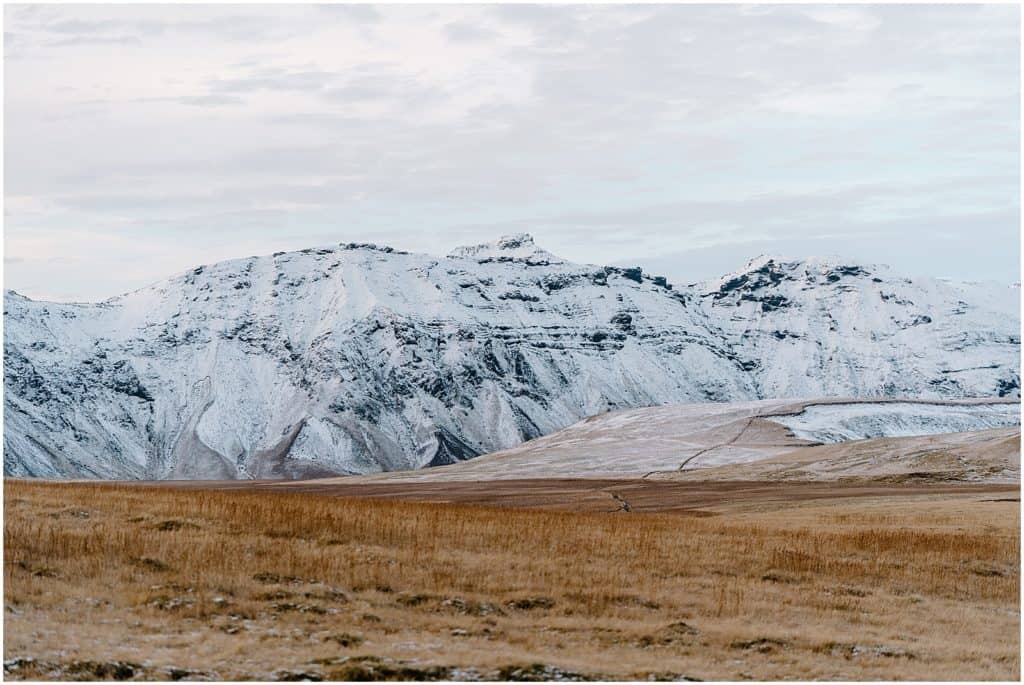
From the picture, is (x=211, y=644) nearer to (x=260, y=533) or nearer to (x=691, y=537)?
(x=260, y=533)

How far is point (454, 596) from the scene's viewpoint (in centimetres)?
2791

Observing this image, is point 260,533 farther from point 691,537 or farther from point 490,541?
point 691,537

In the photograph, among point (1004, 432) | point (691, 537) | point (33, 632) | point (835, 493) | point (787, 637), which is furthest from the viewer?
point (1004, 432)

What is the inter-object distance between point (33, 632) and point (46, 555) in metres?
5.77

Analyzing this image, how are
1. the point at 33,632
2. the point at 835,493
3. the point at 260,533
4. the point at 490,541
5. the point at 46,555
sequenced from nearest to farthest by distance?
the point at 33,632 → the point at 46,555 → the point at 260,533 → the point at 490,541 → the point at 835,493

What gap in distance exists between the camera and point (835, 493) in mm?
102312

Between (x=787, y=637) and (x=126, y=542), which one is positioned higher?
(x=126, y=542)

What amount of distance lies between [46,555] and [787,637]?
50.6 ft

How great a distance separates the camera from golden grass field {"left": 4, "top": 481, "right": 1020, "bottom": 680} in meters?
22.9

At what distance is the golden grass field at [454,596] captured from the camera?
22.9 m

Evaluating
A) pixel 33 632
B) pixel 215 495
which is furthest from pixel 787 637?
pixel 215 495

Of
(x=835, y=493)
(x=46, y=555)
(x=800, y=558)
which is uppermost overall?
(x=46, y=555)

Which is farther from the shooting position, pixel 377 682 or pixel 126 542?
pixel 126 542

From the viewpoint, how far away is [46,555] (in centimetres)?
2848
